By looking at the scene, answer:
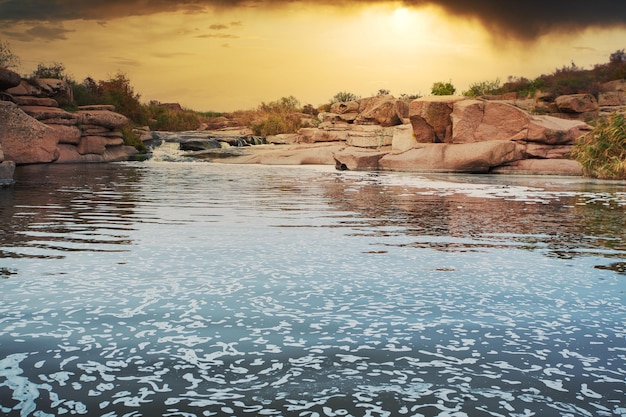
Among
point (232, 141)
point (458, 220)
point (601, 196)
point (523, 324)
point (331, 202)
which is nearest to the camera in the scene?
point (523, 324)

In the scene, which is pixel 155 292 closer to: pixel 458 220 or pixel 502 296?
pixel 502 296

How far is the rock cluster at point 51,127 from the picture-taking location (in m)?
22.2

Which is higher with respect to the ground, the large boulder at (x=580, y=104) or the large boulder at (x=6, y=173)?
the large boulder at (x=580, y=104)

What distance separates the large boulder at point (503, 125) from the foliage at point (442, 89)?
473 inches

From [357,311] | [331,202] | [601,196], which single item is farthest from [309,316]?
[601,196]

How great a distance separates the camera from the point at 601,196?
13055mm

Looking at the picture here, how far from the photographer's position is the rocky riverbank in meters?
22.6

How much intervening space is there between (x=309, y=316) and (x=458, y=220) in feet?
17.6

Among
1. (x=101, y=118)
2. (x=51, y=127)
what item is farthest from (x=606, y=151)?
(x=101, y=118)

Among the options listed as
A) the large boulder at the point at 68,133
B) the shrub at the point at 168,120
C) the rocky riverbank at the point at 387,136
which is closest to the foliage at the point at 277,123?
the shrub at the point at 168,120

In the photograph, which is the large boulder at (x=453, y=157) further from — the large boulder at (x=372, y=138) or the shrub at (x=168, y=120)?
the shrub at (x=168, y=120)

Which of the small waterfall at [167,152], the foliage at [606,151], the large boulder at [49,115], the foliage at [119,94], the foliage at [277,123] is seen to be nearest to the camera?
the foliage at [606,151]

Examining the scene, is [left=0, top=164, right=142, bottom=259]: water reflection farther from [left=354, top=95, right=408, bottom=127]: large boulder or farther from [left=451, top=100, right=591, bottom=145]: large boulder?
[left=354, top=95, right=408, bottom=127]: large boulder

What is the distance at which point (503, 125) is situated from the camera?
78.0 feet
